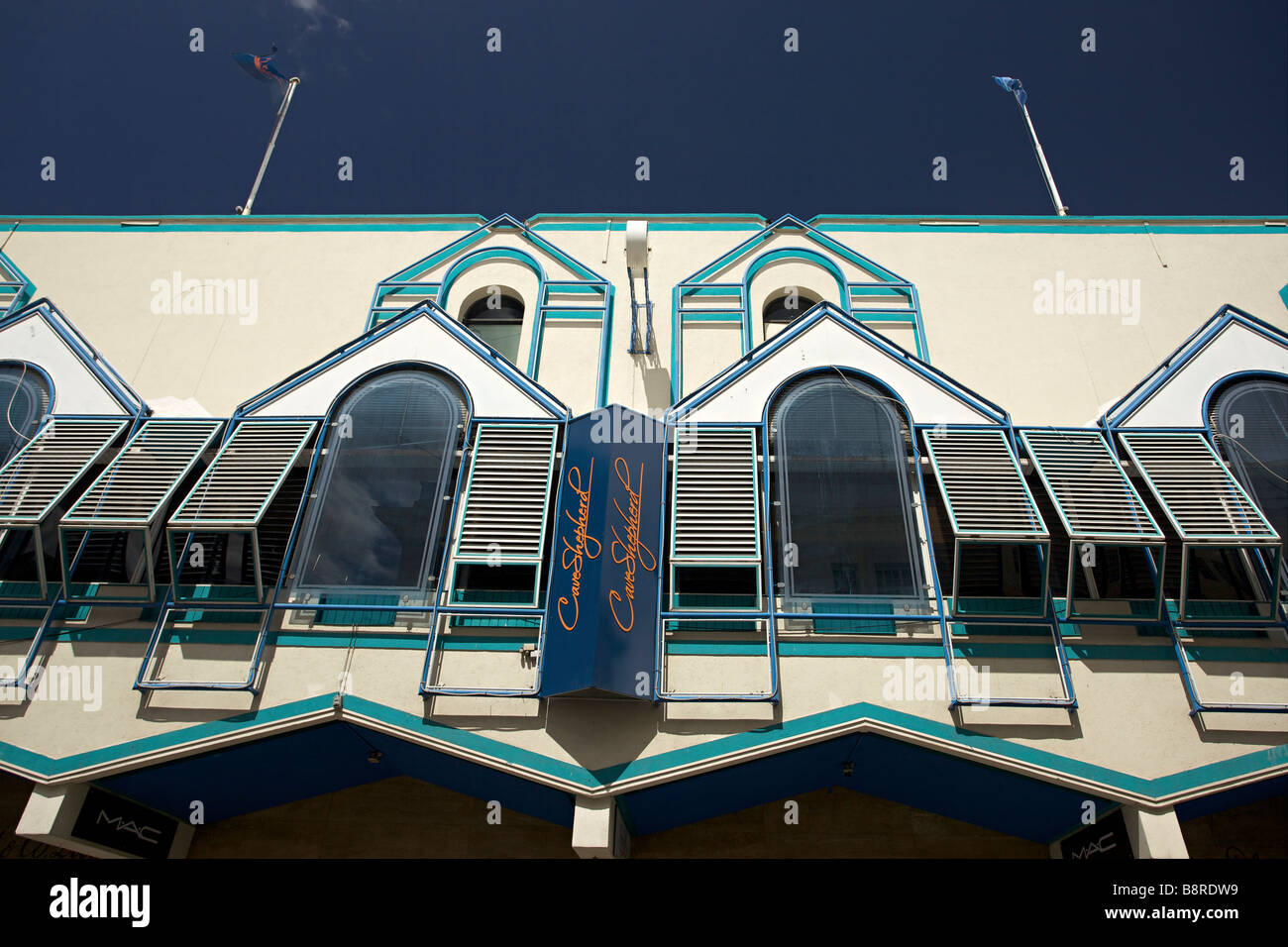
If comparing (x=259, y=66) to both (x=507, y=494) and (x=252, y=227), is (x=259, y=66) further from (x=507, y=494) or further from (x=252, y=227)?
(x=507, y=494)

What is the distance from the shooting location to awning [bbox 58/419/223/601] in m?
11.5

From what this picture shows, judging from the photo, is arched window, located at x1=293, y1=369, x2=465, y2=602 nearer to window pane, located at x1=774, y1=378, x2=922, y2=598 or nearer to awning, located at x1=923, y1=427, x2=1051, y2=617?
window pane, located at x1=774, y1=378, x2=922, y2=598

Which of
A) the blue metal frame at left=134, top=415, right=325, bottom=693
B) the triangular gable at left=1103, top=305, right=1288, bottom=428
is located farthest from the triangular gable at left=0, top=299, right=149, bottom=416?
the triangular gable at left=1103, top=305, right=1288, bottom=428

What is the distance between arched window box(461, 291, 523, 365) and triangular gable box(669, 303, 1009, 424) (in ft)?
16.2

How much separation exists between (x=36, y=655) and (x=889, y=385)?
13.0m

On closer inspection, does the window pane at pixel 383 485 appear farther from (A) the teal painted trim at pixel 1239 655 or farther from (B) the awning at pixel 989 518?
(A) the teal painted trim at pixel 1239 655

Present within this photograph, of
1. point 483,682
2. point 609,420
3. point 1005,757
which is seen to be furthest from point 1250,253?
point 483,682

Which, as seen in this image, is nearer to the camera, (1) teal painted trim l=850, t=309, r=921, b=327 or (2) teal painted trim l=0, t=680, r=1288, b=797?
(2) teal painted trim l=0, t=680, r=1288, b=797

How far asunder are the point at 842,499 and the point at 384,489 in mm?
6843

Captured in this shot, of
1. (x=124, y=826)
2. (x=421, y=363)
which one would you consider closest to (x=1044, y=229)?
(x=421, y=363)

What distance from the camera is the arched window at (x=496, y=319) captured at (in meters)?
16.5

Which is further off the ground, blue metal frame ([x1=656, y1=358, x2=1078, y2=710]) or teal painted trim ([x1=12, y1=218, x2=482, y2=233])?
teal painted trim ([x1=12, y1=218, x2=482, y2=233])

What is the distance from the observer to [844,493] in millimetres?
12102
